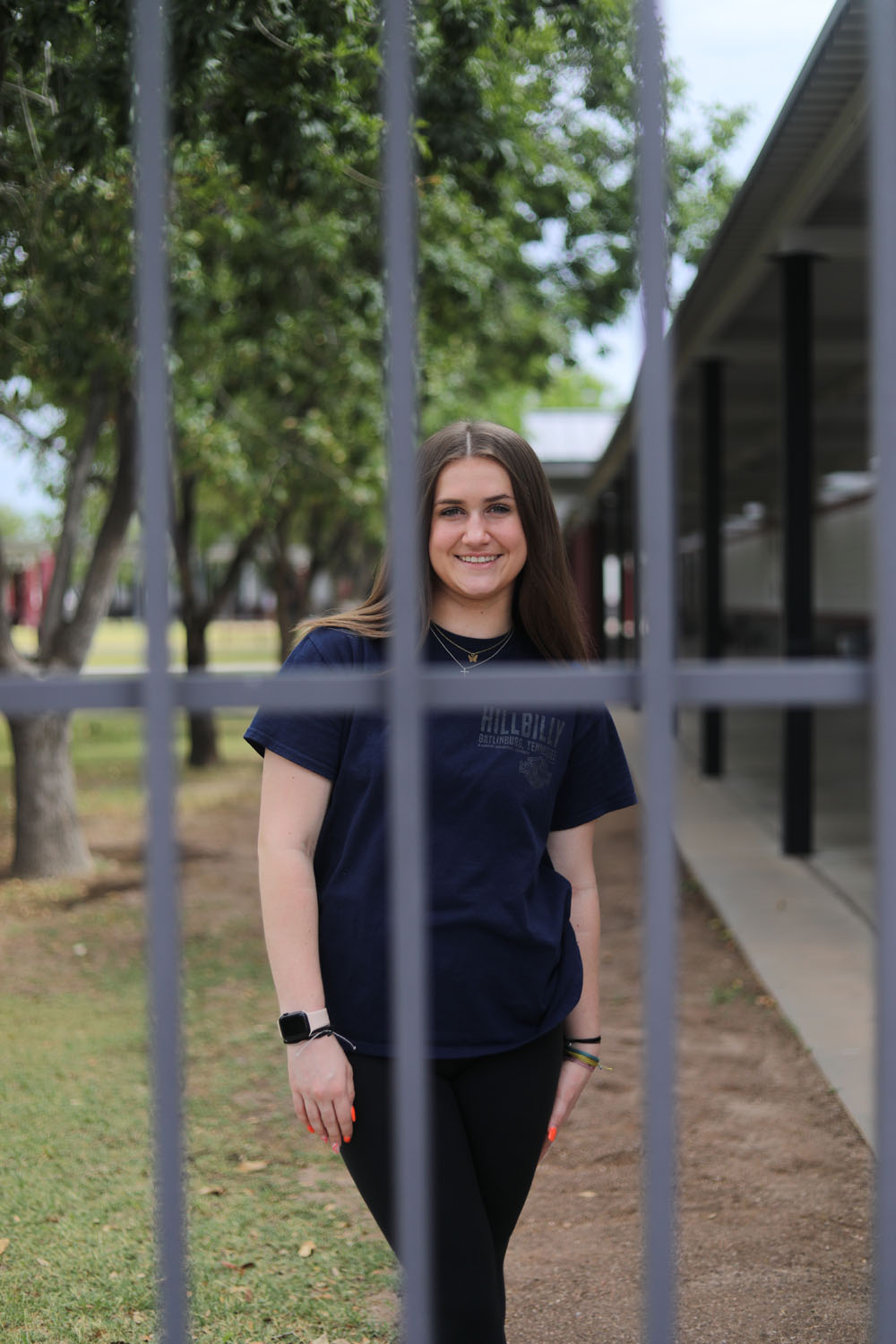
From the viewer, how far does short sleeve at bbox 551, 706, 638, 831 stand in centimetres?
244

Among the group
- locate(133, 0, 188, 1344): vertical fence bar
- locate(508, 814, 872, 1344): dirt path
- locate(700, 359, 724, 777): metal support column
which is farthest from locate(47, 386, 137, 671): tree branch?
locate(133, 0, 188, 1344): vertical fence bar

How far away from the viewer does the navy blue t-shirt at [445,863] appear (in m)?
2.20

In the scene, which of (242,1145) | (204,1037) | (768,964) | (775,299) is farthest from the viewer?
(775,299)

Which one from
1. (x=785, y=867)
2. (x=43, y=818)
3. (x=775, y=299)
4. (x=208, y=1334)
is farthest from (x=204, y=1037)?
(x=775, y=299)

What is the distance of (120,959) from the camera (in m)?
6.95

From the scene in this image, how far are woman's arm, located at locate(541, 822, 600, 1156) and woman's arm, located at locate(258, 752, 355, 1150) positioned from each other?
0.48 metres

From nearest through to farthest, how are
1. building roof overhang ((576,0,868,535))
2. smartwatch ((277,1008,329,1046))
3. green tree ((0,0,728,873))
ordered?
smartwatch ((277,1008,329,1046))
green tree ((0,0,728,873))
building roof overhang ((576,0,868,535))

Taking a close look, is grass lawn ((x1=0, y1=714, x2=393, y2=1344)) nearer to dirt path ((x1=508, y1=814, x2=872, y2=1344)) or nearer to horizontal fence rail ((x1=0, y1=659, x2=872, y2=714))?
dirt path ((x1=508, y1=814, x2=872, y2=1344))

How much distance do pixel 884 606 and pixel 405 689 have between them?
506 millimetres

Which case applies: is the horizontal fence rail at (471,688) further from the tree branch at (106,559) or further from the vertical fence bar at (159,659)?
the tree branch at (106,559)

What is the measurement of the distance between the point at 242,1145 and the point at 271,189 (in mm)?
3859

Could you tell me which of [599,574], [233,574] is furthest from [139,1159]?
[599,574]

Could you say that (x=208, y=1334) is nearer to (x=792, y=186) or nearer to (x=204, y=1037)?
(x=204, y=1037)

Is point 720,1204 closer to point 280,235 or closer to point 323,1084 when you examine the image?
point 323,1084
